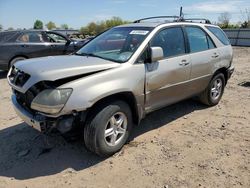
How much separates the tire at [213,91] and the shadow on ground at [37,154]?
1344mm

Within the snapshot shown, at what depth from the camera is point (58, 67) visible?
11.4ft

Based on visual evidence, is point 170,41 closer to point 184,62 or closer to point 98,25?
point 184,62

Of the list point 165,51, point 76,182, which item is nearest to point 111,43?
point 165,51

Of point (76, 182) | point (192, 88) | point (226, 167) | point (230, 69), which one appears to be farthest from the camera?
point (230, 69)

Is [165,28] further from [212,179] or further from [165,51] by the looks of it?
[212,179]

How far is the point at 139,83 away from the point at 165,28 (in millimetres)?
1185

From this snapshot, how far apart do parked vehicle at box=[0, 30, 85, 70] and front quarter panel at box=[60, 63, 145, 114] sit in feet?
17.8

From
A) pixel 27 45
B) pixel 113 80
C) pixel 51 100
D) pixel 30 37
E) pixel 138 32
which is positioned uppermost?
pixel 138 32

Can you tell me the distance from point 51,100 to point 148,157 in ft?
5.11

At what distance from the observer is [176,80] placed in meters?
4.57

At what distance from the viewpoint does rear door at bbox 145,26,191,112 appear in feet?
13.6

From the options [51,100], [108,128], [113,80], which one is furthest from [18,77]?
[108,128]

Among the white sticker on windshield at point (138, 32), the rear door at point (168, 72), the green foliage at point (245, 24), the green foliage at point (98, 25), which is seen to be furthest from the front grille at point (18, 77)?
the green foliage at point (98, 25)

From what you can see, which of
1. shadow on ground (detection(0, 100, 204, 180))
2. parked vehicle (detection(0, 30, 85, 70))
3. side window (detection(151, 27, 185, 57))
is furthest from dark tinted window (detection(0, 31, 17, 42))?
side window (detection(151, 27, 185, 57))
